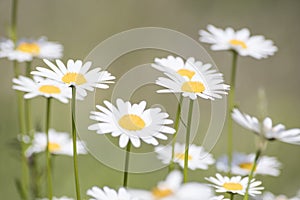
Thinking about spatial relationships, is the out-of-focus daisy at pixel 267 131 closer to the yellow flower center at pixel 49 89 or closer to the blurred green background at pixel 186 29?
the yellow flower center at pixel 49 89

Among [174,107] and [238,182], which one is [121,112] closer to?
[238,182]

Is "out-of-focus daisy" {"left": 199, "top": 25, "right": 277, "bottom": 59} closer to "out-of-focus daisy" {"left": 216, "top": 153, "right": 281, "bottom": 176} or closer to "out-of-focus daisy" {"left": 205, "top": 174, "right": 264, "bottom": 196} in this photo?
"out-of-focus daisy" {"left": 216, "top": 153, "right": 281, "bottom": 176}

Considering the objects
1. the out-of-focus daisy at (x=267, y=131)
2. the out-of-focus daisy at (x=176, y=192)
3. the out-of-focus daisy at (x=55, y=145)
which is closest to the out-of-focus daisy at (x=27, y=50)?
the out-of-focus daisy at (x=55, y=145)

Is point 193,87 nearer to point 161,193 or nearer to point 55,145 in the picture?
point 161,193

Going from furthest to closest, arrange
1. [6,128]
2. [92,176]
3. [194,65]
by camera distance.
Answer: [6,128] < [92,176] < [194,65]

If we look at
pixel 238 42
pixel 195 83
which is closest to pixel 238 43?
pixel 238 42

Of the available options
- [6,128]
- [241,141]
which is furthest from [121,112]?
[241,141]
